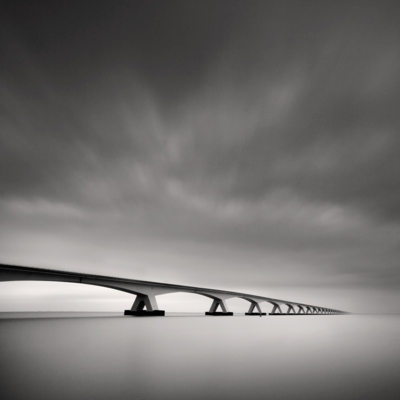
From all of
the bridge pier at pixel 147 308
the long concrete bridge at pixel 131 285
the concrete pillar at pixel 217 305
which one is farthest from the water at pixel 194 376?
the concrete pillar at pixel 217 305

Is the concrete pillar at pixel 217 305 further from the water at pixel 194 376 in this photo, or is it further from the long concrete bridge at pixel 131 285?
the water at pixel 194 376

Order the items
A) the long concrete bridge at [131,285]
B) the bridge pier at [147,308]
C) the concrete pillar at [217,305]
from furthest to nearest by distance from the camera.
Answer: the concrete pillar at [217,305], the bridge pier at [147,308], the long concrete bridge at [131,285]

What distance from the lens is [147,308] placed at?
177 ft

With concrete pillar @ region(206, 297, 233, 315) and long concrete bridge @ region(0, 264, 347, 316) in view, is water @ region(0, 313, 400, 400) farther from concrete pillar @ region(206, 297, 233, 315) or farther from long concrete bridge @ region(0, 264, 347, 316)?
concrete pillar @ region(206, 297, 233, 315)

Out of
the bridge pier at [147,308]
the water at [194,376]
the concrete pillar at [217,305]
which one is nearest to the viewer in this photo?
the water at [194,376]

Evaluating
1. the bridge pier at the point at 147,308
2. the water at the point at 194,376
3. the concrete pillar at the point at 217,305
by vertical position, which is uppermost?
the concrete pillar at the point at 217,305

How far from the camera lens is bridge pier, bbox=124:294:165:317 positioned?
5202 cm

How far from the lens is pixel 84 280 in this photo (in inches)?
1778

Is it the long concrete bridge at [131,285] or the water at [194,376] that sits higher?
the long concrete bridge at [131,285]

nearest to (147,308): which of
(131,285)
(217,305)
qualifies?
(131,285)

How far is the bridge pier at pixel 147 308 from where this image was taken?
52019 mm

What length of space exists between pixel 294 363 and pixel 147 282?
161 feet

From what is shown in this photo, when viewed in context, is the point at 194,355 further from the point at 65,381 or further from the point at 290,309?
the point at 290,309

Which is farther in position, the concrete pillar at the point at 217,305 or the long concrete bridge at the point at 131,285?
the concrete pillar at the point at 217,305
